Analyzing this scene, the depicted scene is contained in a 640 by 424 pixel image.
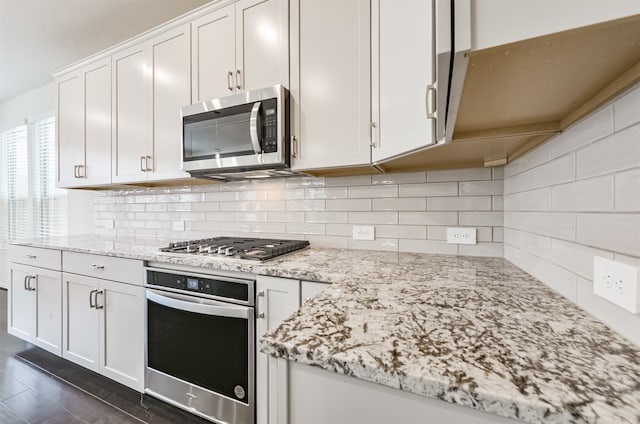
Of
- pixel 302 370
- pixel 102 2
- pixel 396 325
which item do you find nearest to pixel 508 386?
pixel 396 325

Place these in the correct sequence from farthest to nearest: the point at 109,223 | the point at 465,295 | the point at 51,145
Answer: the point at 51,145 < the point at 109,223 < the point at 465,295

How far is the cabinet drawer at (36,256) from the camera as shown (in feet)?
6.36

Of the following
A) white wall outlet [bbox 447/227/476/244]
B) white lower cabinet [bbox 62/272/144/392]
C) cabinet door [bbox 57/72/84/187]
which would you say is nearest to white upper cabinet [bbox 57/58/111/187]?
cabinet door [bbox 57/72/84/187]

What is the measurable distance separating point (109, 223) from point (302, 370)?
293cm

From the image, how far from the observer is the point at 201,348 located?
1.35 metres

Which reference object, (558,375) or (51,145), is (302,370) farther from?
(51,145)

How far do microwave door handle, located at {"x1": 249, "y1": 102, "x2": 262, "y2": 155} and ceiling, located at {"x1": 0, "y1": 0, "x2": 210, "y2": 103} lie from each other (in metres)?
1.10

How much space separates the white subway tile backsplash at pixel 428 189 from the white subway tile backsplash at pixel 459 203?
0.10ft

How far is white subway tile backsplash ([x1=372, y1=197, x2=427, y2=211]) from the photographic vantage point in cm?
156

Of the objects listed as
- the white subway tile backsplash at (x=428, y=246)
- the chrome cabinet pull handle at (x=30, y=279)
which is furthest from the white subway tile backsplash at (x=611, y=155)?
the chrome cabinet pull handle at (x=30, y=279)

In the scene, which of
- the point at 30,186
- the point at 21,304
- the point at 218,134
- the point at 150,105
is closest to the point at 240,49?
the point at 218,134

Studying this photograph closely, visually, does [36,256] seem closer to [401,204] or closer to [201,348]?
[201,348]

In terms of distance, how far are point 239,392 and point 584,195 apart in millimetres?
1498

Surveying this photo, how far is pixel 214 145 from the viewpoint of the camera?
63.6 inches
